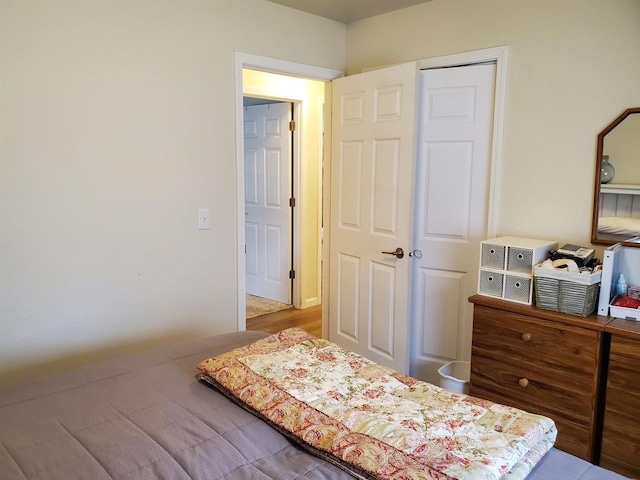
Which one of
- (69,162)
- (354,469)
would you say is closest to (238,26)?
(69,162)

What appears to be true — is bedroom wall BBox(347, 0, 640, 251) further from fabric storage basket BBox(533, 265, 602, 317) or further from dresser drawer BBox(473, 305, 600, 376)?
dresser drawer BBox(473, 305, 600, 376)

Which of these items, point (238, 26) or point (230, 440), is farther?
point (238, 26)

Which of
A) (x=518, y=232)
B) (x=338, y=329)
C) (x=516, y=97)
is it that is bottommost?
(x=338, y=329)

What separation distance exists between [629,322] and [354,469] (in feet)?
5.25

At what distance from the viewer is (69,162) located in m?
2.35

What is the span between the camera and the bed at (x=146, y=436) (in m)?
1.22

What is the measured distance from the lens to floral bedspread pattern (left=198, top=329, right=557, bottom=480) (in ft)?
3.83

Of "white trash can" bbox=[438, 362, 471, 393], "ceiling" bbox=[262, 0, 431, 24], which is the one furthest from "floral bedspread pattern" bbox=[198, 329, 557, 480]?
"ceiling" bbox=[262, 0, 431, 24]

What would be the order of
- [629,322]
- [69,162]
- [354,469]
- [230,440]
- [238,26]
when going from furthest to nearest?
1. [238,26]
2. [69,162]
3. [629,322]
4. [230,440]
5. [354,469]

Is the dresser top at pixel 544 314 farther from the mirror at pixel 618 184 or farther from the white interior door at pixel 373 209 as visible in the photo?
the white interior door at pixel 373 209

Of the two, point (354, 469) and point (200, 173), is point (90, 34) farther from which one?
point (354, 469)

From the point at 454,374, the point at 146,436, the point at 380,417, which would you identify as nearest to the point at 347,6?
the point at 454,374

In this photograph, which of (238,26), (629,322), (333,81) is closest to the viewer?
(629,322)

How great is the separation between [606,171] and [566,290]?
66 cm
